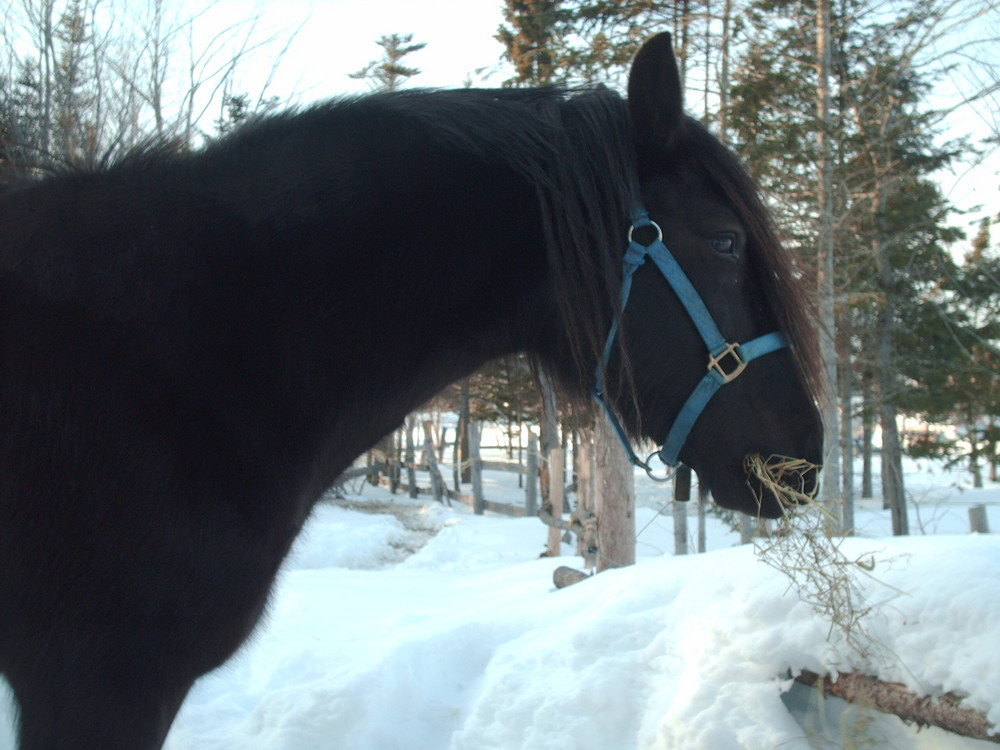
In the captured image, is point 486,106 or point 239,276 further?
point 486,106

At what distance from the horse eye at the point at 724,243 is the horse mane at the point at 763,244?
0.07 m

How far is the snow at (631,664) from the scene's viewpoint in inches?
85.6

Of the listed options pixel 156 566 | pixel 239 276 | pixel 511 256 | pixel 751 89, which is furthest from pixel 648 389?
pixel 751 89

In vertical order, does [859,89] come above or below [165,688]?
above

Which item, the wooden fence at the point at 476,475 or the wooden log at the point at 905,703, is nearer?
the wooden log at the point at 905,703

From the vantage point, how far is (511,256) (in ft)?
5.54

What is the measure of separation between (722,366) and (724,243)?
31 cm

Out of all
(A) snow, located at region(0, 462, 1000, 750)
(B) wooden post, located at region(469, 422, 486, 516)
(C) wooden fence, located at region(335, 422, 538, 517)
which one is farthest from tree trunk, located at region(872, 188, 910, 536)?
(A) snow, located at region(0, 462, 1000, 750)

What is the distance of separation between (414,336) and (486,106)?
0.63 meters

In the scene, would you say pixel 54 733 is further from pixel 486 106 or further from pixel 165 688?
pixel 486 106

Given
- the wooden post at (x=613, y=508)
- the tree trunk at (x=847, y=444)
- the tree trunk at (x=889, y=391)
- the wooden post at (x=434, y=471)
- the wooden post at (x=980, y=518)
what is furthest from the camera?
Answer: the wooden post at (x=434, y=471)

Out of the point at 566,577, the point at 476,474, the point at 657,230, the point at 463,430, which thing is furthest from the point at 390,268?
the point at 463,430

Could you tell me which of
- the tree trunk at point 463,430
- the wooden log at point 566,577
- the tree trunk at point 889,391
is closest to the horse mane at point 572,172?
the wooden log at point 566,577

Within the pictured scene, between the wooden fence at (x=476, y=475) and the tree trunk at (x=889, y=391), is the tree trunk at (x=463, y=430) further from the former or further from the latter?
the tree trunk at (x=889, y=391)
